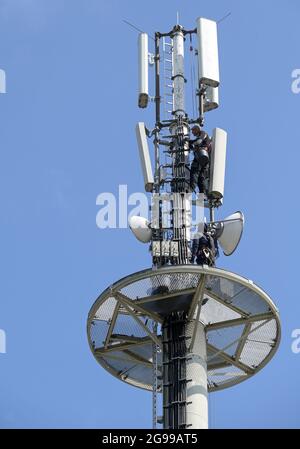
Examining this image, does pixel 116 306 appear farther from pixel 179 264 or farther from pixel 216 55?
pixel 216 55

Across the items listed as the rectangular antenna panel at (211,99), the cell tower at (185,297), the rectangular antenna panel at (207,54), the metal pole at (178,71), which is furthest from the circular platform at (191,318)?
the rectangular antenna panel at (207,54)

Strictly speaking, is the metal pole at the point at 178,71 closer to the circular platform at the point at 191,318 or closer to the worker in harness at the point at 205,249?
the worker in harness at the point at 205,249

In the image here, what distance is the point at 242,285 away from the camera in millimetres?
49531

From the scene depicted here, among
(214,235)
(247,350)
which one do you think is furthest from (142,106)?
(247,350)

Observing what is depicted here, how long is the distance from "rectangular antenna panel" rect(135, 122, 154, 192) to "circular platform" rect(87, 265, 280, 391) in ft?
17.3

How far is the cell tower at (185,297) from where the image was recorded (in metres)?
49.9

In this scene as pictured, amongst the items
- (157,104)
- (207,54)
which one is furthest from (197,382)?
(207,54)

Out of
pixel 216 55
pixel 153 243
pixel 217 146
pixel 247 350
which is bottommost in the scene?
pixel 247 350

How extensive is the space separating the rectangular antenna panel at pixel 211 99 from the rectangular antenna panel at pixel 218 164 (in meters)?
3.54

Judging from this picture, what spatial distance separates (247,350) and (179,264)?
236 inches

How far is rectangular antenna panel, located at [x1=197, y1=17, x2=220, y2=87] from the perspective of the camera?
5600 cm

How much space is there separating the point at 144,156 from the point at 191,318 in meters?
7.14

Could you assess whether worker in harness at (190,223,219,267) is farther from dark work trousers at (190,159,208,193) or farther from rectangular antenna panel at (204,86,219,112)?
rectangular antenna panel at (204,86,219,112)

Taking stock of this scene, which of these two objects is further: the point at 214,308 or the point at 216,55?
the point at 216,55
